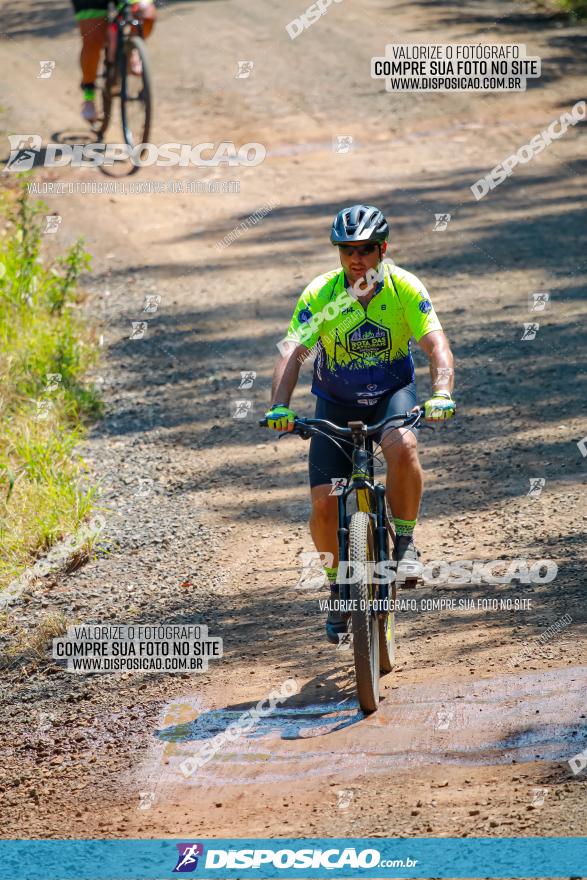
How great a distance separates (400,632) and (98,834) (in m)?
2.35

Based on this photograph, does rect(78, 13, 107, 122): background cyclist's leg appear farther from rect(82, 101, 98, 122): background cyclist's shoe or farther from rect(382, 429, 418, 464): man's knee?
rect(382, 429, 418, 464): man's knee

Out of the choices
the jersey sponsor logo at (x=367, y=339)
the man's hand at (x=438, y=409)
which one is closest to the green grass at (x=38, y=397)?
the jersey sponsor logo at (x=367, y=339)

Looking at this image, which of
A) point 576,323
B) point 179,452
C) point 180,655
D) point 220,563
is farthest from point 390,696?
point 576,323

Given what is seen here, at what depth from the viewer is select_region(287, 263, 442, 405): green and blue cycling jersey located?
5.85m

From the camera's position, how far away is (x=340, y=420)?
5.98 m

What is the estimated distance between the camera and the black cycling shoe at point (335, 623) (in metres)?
5.88

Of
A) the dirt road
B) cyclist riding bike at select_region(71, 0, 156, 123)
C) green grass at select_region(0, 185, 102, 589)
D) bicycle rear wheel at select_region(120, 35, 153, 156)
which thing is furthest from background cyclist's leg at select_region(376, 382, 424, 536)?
cyclist riding bike at select_region(71, 0, 156, 123)

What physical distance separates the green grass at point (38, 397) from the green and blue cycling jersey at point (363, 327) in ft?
9.59

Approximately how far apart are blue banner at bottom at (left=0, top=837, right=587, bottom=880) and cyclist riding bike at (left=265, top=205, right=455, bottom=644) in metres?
1.51

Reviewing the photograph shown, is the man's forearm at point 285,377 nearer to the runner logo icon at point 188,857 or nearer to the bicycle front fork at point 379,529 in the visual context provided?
the bicycle front fork at point 379,529

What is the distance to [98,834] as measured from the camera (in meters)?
4.96

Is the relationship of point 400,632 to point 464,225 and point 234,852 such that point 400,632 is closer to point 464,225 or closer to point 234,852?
point 234,852

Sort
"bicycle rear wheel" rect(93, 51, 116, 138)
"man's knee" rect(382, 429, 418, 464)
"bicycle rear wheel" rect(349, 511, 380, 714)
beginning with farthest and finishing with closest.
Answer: "bicycle rear wheel" rect(93, 51, 116, 138)
"man's knee" rect(382, 429, 418, 464)
"bicycle rear wheel" rect(349, 511, 380, 714)

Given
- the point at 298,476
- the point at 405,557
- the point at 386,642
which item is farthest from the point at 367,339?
the point at 298,476
